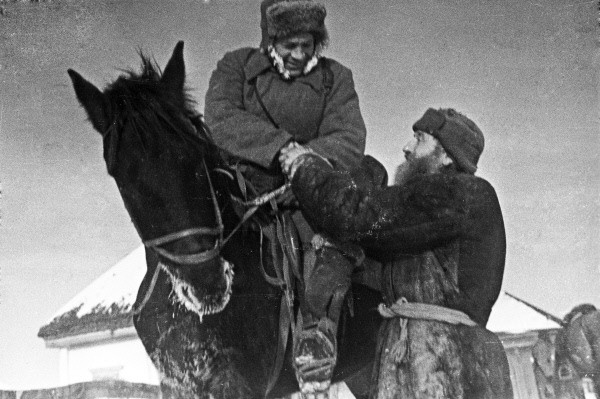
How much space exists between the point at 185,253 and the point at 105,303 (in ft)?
3.04

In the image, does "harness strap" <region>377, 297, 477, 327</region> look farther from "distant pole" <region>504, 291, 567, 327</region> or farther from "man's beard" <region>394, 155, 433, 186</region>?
"distant pole" <region>504, 291, 567, 327</region>

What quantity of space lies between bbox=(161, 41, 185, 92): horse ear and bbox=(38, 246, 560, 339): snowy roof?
28.5 inches

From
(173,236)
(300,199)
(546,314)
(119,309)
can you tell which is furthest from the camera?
(119,309)

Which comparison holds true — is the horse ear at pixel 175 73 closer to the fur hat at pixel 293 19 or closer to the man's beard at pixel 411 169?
the fur hat at pixel 293 19

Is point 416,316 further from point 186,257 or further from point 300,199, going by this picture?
point 186,257

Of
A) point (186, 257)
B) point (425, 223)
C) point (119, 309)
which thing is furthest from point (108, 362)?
point (425, 223)

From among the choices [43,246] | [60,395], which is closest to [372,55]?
[43,246]

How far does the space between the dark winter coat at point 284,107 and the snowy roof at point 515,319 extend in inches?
33.7

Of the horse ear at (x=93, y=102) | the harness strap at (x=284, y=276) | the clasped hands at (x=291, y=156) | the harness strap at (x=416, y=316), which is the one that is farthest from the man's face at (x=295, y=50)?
the harness strap at (x=416, y=316)

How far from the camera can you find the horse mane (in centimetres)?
211

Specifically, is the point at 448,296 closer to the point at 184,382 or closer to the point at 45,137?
the point at 184,382

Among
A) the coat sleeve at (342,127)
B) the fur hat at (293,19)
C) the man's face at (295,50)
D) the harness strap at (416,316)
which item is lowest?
the harness strap at (416,316)

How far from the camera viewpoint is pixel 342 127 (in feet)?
8.46

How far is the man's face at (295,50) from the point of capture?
256 cm
